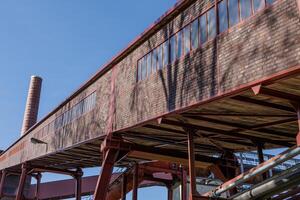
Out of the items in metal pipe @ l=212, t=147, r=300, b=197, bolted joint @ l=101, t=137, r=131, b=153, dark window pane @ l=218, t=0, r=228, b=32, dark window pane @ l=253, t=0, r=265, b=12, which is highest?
dark window pane @ l=218, t=0, r=228, b=32

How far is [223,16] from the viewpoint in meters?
10.1

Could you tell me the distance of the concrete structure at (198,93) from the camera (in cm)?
848

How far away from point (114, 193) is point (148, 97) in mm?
11652

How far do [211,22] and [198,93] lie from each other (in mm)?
2108

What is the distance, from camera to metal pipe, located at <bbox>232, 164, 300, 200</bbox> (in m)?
9.76

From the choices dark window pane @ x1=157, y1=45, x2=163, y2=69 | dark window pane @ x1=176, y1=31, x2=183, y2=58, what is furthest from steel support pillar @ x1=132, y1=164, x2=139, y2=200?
dark window pane @ x1=176, y1=31, x2=183, y2=58

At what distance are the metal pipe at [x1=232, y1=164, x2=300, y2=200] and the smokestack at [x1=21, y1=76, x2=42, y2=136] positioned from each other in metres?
31.5

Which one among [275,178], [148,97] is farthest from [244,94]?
[148,97]

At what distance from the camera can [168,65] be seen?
482 inches

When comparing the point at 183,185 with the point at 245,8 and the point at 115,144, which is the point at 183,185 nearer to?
the point at 115,144

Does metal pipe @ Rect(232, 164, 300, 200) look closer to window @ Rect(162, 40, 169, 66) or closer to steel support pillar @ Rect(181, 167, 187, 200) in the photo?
window @ Rect(162, 40, 169, 66)

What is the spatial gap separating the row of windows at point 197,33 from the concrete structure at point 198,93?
29 mm

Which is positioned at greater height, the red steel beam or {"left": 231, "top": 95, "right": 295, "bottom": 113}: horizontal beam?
{"left": 231, "top": 95, "right": 295, "bottom": 113}: horizontal beam

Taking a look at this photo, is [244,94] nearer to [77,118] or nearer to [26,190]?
[77,118]
